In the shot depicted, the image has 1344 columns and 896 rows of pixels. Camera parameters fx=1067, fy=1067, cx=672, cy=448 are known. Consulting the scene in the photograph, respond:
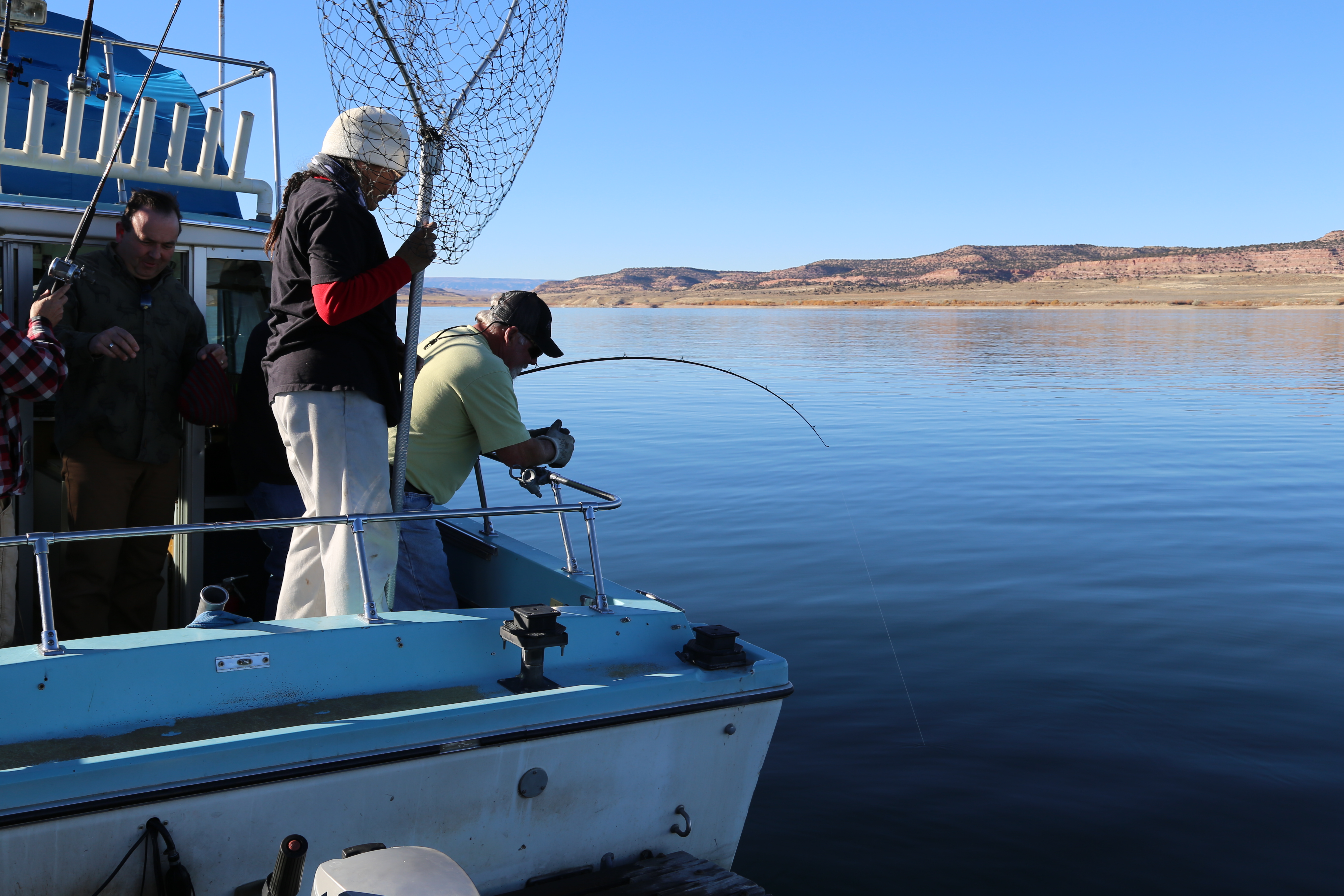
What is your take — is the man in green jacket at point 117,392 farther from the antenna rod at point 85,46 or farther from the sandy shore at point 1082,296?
the sandy shore at point 1082,296

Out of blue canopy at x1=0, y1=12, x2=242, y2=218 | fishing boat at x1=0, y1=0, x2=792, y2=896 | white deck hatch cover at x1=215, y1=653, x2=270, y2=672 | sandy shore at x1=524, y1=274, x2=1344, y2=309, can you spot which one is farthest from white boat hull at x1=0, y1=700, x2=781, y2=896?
sandy shore at x1=524, y1=274, x2=1344, y2=309

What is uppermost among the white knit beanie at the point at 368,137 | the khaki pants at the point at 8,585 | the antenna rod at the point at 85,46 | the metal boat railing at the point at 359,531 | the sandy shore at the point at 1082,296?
the sandy shore at the point at 1082,296

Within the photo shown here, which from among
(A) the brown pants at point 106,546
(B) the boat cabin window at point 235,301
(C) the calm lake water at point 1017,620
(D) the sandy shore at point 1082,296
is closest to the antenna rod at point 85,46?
(B) the boat cabin window at point 235,301

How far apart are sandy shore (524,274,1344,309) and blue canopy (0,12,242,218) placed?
87583 mm

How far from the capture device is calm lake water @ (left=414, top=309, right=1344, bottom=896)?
425 centimetres

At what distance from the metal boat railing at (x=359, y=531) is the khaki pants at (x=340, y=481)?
67mm

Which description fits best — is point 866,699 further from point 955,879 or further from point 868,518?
point 868,518

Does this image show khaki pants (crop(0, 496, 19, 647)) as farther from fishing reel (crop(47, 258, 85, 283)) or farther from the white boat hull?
the white boat hull

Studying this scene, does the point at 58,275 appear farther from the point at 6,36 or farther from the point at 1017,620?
the point at 1017,620

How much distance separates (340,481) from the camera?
11.1ft

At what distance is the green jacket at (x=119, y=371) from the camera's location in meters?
3.80

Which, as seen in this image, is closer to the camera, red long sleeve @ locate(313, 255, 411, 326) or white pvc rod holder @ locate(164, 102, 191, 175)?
red long sleeve @ locate(313, 255, 411, 326)

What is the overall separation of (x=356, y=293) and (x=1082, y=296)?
372ft

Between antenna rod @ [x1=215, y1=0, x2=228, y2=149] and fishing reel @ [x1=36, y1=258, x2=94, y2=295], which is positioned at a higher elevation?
antenna rod @ [x1=215, y1=0, x2=228, y2=149]
